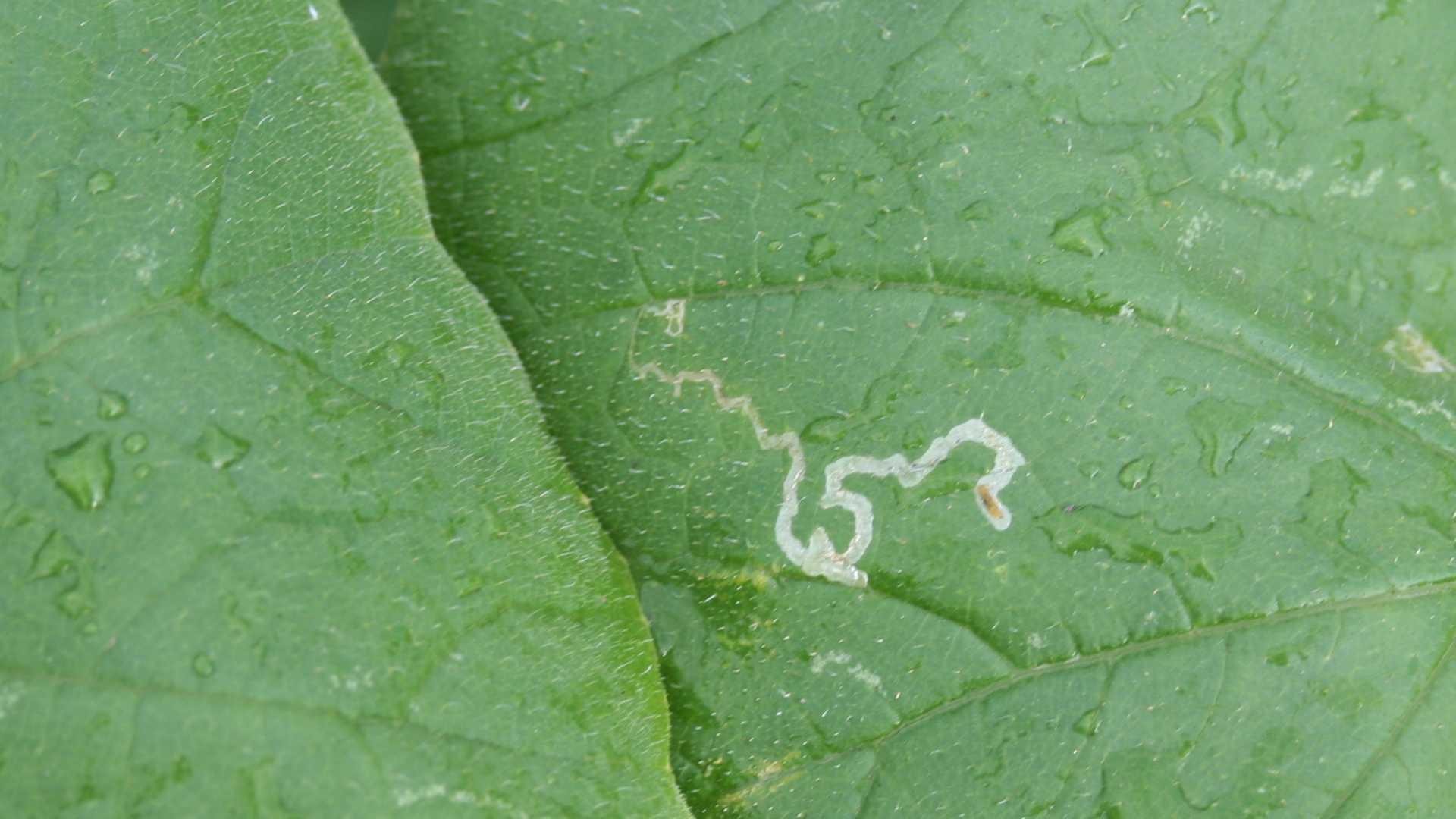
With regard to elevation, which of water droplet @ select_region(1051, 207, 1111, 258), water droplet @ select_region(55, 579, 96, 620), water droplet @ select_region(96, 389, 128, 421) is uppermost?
water droplet @ select_region(1051, 207, 1111, 258)

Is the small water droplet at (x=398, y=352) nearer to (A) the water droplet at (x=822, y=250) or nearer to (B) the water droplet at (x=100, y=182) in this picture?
(B) the water droplet at (x=100, y=182)

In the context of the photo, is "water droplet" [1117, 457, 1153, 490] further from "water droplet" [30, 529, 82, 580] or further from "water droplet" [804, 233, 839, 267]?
"water droplet" [30, 529, 82, 580]

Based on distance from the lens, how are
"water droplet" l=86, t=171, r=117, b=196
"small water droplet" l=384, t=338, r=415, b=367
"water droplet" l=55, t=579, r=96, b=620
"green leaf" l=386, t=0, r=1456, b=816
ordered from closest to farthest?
"water droplet" l=55, t=579, r=96, b=620 → "water droplet" l=86, t=171, r=117, b=196 → "small water droplet" l=384, t=338, r=415, b=367 → "green leaf" l=386, t=0, r=1456, b=816

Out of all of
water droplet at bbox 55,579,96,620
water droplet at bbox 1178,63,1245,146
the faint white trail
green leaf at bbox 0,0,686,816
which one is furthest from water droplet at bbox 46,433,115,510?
water droplet at bbox 1178,63,1245,146

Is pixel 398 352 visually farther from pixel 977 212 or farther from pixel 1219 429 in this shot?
pixel 1219 429

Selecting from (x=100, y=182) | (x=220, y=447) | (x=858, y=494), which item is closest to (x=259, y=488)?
(x=220, y=447)

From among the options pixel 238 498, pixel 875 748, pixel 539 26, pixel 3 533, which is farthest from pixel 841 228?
pixel 3 533

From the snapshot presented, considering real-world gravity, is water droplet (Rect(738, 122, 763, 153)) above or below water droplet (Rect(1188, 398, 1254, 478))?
above
